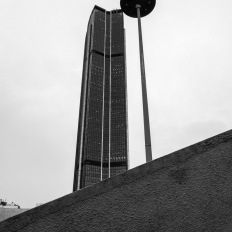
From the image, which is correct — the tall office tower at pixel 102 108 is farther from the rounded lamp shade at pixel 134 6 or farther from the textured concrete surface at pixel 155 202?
the textured concrete surface at pixel 155 202

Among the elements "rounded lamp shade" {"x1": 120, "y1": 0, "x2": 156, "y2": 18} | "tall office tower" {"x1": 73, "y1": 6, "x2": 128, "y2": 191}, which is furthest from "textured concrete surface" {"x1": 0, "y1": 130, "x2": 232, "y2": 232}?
"tall office tower" {"x1": 73, "y1": 6, "x2": 128, "y2": 191}

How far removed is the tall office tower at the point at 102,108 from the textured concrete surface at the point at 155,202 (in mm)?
114471

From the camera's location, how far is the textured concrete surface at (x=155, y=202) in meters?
1.82

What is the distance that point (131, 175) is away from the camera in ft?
6.48

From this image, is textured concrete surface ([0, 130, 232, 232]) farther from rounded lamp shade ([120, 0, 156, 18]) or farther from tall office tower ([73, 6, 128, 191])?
tall office tower ([73, 6, 128, 191])

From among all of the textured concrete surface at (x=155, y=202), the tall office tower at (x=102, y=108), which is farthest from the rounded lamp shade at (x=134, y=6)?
the tall office tower at (x=102, y=108)

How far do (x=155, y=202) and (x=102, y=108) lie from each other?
414ft

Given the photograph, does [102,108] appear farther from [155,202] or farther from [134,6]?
[155,202]

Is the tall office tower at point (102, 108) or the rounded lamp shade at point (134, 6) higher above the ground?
the tall office tower at point (102, 108)

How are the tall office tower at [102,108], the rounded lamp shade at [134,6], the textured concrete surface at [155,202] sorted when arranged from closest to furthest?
the textured concrete surface at [155,202]
the rounded lamp shade at [134,6]
the tall office tower at [102,108]

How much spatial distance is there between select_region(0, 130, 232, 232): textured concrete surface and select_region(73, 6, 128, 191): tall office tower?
11447 cm

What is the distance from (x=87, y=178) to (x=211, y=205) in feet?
380

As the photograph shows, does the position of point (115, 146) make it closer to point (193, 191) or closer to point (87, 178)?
point (87, 178)

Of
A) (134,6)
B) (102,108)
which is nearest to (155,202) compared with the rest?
(134,6)
